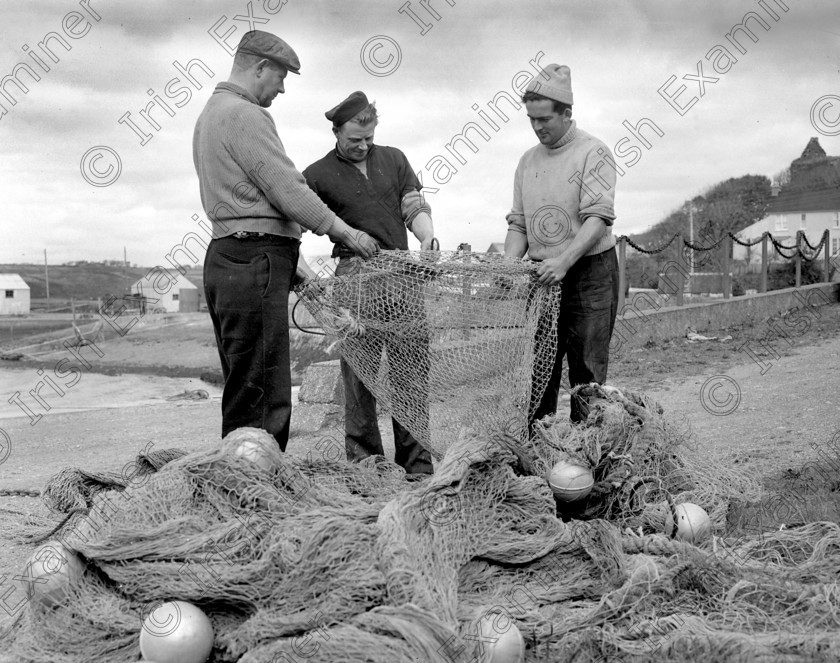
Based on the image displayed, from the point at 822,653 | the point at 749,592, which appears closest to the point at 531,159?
the point at 749,592

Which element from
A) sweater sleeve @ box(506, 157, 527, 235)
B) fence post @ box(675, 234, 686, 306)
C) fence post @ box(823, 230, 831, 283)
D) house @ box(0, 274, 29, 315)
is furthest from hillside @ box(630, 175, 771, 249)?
sweater sleeve @ box(506, 157, 527, 235)

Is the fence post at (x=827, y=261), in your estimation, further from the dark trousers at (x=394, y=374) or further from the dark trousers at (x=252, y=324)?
the dark trousers at (x=252, y=324)

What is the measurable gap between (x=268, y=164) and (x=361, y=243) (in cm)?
60

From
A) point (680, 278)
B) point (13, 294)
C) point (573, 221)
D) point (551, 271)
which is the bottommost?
point (551, 271)

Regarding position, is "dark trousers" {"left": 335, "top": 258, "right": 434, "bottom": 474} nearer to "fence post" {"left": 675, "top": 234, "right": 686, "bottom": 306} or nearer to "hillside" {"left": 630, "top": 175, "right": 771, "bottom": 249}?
"fence post" {"left": 675, "top": 234, "right": 686, "bottom": 306}

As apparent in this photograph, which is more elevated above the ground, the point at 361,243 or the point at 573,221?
the point at 573,221

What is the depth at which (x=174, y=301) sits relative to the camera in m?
56.7

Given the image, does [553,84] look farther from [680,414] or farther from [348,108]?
[680,414]

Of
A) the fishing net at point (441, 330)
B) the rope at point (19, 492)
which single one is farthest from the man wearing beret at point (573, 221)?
the rope at point (19, 492)

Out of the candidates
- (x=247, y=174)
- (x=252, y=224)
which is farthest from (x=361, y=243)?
(x=247, y=174)

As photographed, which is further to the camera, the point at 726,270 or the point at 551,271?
the point at 726,270

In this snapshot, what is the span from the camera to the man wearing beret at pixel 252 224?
161 inches

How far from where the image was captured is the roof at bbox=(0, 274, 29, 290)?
58219 millimetres

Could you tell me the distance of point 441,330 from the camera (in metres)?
4.35
